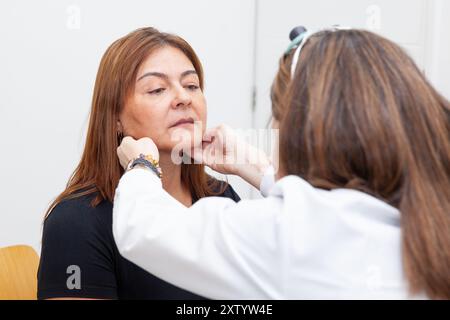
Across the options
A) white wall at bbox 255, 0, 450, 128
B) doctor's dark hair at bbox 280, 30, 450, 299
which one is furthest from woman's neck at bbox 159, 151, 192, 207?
white wall at bbox 255, 0, 450, 128

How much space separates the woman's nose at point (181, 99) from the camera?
147 cm

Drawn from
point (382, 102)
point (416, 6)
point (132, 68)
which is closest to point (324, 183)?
point (382, 102)

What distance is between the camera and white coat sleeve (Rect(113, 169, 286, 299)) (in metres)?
0.85

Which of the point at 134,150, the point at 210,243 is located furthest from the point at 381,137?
the point at 134,150

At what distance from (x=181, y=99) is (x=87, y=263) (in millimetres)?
465

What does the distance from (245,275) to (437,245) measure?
0.27m

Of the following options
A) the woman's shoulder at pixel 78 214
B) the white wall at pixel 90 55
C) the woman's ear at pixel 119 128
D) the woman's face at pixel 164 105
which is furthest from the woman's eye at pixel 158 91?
the white wall at pixel 90 55

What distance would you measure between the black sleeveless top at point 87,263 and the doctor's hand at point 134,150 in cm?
13

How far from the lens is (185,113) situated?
1.50 metres

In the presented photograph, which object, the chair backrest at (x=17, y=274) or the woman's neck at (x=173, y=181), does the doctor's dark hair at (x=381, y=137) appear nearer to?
the woman's neck at (x=173, y=181)

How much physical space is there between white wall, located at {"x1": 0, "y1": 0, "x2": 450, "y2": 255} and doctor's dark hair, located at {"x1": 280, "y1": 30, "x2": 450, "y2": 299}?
1454mm

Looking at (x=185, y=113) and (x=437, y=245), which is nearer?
(x=437, y=245)

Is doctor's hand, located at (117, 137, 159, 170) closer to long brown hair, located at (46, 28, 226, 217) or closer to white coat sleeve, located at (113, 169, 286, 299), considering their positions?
long brown hair, located at (46, 28, 226, 217)
